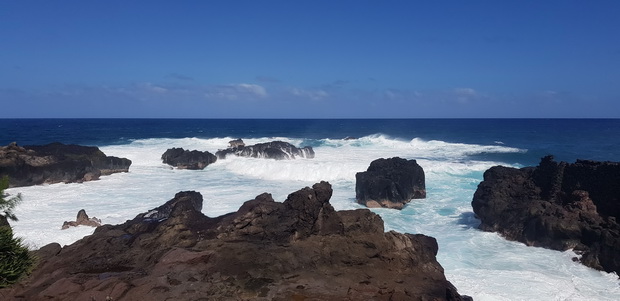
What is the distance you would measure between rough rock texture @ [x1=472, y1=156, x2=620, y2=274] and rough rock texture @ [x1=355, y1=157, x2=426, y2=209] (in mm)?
4411

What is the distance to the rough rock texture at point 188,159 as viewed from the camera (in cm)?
3691

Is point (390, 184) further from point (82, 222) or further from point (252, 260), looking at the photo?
point (82, 222)

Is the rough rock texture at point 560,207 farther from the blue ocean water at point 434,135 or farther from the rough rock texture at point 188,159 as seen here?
the blue ocean water at point 434,135

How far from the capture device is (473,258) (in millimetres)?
14383

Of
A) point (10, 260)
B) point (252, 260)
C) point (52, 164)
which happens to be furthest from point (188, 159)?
point (252, 260)

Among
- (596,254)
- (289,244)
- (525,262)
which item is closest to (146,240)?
(289,244)

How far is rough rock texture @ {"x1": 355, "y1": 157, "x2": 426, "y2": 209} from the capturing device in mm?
22047

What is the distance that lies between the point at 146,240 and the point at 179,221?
3.20 ft

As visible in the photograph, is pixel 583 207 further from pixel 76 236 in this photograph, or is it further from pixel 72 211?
pixel 72 211

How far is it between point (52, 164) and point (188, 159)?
11.2 m

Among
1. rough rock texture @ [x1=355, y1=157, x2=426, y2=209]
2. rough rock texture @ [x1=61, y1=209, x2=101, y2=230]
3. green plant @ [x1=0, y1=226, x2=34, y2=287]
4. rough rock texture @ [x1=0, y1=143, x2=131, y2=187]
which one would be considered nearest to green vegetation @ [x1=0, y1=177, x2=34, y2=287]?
green plant @ [x1=0, y1=226, x2=34, y2=287]

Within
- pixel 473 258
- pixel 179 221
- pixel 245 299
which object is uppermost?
pixel 179 221

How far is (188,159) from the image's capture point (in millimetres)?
37156

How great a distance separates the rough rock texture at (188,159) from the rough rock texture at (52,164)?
506cm
